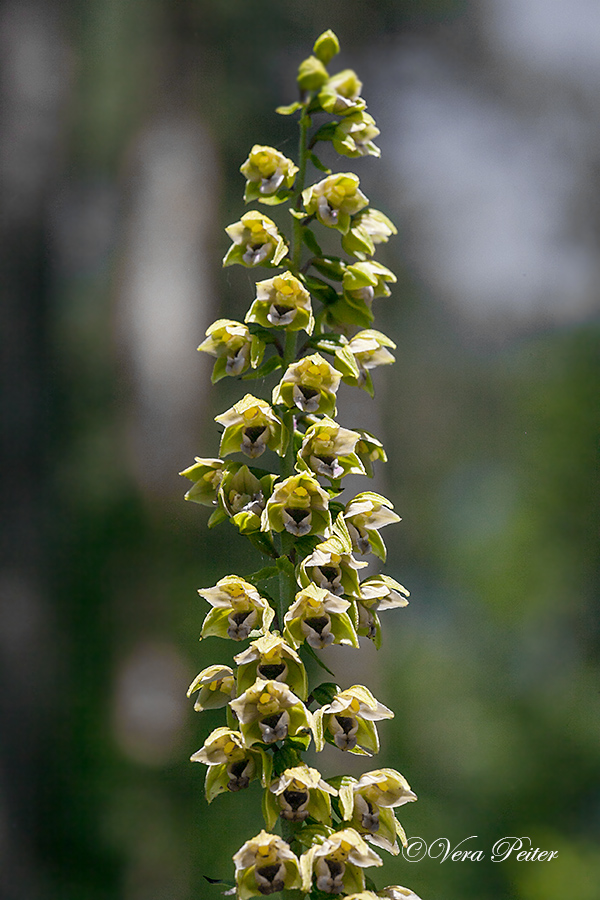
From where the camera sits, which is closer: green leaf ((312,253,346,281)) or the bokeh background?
green leaf ((312,253,346,281))

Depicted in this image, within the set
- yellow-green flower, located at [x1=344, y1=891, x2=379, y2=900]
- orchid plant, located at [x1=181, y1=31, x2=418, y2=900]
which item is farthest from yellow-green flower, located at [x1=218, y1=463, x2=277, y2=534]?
yellow-green flower, located at [x1=344, y1=891, x2=379, y2=900]

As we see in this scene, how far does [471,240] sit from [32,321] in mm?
967

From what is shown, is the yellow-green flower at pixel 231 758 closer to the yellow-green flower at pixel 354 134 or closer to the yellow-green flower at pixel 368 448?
the yellow-green flower at pixel 368 448

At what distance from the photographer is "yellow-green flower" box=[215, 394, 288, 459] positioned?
62 cm

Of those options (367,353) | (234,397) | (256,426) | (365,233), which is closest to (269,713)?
(256,426)

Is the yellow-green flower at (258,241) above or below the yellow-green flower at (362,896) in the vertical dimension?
above

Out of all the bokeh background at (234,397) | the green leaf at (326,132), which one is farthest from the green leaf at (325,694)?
the bokeh background at (234,397)

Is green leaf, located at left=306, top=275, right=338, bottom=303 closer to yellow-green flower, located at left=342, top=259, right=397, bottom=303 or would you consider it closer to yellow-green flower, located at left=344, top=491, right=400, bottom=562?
yellow-green flower, located at left=342, top=259, right=397, bottom=303

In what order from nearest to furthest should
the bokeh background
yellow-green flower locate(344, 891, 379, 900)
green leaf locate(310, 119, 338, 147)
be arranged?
yellow-green flower locate(344, 891, 379, 900)
green leaf locate(310, 119, 338, 147)
the bokeh background

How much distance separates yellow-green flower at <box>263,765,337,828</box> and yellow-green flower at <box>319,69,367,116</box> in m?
0.61

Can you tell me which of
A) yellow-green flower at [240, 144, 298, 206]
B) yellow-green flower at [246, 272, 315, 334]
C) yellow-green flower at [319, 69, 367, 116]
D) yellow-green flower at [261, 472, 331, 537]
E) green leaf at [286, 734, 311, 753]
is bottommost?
green leaf at [286, 734, 311, 753]

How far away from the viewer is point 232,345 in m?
0.67

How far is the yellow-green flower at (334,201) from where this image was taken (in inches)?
25.3

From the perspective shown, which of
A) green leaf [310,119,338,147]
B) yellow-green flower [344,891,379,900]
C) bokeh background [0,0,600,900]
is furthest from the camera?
bokeh background [0,0,600,900]
